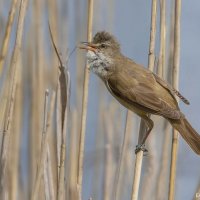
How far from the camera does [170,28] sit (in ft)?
9.48

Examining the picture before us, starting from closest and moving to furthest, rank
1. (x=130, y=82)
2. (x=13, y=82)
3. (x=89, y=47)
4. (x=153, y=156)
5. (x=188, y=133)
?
(x=13, y=82)
(x=188, y=133)
(x=89, y=47)
(x=130, y=82)
(x=153, y=156)

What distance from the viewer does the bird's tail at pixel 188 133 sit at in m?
2.54

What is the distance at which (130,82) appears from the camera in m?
2.83

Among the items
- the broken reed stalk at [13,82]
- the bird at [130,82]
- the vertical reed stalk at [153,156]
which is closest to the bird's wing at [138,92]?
the bird at [130,82]

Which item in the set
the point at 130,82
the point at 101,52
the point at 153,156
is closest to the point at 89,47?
the point at 101,52

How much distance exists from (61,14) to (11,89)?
889 mm

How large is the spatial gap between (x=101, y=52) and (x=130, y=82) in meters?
0.22

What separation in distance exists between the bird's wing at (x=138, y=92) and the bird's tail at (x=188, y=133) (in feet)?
0.32

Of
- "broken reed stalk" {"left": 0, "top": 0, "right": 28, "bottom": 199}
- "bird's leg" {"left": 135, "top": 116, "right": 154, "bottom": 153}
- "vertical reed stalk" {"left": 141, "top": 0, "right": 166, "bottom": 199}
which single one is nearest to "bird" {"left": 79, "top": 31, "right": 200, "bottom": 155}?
"bird's leg" {"left": 135, "top": 116, "right": 154, "bottom": 153}

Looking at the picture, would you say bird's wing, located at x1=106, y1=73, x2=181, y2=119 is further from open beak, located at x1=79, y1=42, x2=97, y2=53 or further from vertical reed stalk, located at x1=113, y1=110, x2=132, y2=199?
open beak, located at x1=79, y1=42, x2=97, y2=53

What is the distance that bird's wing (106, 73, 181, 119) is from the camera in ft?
8.91

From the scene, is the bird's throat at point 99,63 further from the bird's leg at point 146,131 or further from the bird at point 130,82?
the bird's leg at point 146,131

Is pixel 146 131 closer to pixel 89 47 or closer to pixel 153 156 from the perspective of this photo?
pixel 89 47

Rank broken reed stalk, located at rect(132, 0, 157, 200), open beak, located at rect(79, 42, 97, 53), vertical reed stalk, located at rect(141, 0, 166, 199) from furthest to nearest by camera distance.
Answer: open beak, located at rect(79, 42, 97, 53) → vertical reed stalk, located at rect(141, 0, 166, 199) → broken reed stalk, located at rect(132, 0, 157, 200)
